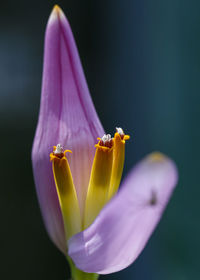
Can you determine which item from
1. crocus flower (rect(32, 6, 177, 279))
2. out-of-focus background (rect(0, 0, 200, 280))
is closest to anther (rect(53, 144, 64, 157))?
crocus flower (rect(32, 6, 177, 279))

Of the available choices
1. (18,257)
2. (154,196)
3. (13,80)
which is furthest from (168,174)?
(18,257)

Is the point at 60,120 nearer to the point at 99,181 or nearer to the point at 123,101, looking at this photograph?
the point at 99,181

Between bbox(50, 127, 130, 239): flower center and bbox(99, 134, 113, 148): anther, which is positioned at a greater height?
bbox(99, 134, 113, 148): anther

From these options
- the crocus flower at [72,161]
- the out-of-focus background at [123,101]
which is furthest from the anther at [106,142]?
the out-of-focus background at [123,101]

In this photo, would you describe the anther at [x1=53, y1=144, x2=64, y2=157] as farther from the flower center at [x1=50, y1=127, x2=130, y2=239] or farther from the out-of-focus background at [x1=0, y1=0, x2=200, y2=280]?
the out-of-focus background at [x1=0, y1=0, x2=200, y2=280]

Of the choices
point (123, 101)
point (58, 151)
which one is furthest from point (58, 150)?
point (123, 101)

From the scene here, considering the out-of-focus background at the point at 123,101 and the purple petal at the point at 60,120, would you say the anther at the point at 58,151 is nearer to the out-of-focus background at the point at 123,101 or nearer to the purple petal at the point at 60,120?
the purple petal at the point at 60,120
